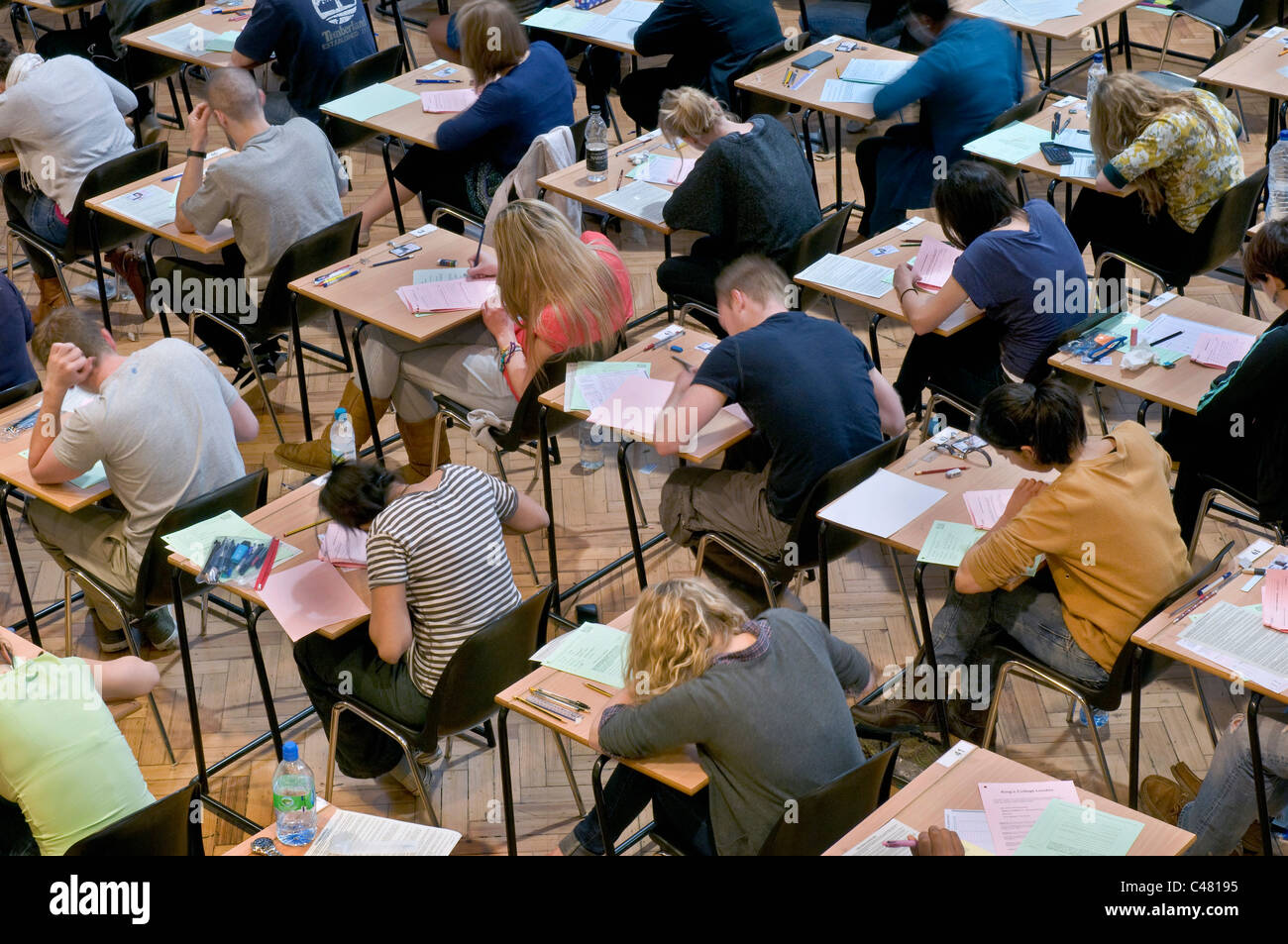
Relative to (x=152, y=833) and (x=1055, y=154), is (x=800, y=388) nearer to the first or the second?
(x=152, y=833)

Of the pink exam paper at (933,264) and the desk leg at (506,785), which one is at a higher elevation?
the pink exam paper at (933,264)

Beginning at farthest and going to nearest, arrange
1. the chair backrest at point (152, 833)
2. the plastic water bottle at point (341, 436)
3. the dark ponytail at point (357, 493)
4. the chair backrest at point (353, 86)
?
the chair backrest at point (353, 86) < the plastic water bottle at point (341, 436) < the dark ponytail at point (357, 493) < the chair backrest at point (152, 833)

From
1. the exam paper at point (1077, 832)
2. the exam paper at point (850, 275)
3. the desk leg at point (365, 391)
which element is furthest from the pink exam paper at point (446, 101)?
the exam paper at point (1077, 832)

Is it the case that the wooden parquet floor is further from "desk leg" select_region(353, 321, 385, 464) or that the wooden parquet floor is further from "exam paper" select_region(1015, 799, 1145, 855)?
"exam paper" select_region(1015, 799, 1145, 855)

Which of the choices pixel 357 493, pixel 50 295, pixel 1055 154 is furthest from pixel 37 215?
pixel 1055 154

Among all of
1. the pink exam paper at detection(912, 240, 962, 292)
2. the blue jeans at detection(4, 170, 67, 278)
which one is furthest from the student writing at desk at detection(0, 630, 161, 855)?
the blue jeans at detection(4, 170, 67, 278)

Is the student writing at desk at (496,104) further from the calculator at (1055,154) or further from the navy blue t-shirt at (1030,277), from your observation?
the navy blue t-shirt at (1030,277)

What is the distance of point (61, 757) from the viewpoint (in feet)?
11.5

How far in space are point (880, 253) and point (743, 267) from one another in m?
1.14

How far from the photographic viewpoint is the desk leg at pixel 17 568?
4797 mm

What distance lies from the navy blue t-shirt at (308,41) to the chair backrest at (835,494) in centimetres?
408

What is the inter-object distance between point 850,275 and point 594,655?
2172 mm

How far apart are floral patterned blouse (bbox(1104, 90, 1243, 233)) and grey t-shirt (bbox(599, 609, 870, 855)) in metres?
2.99
